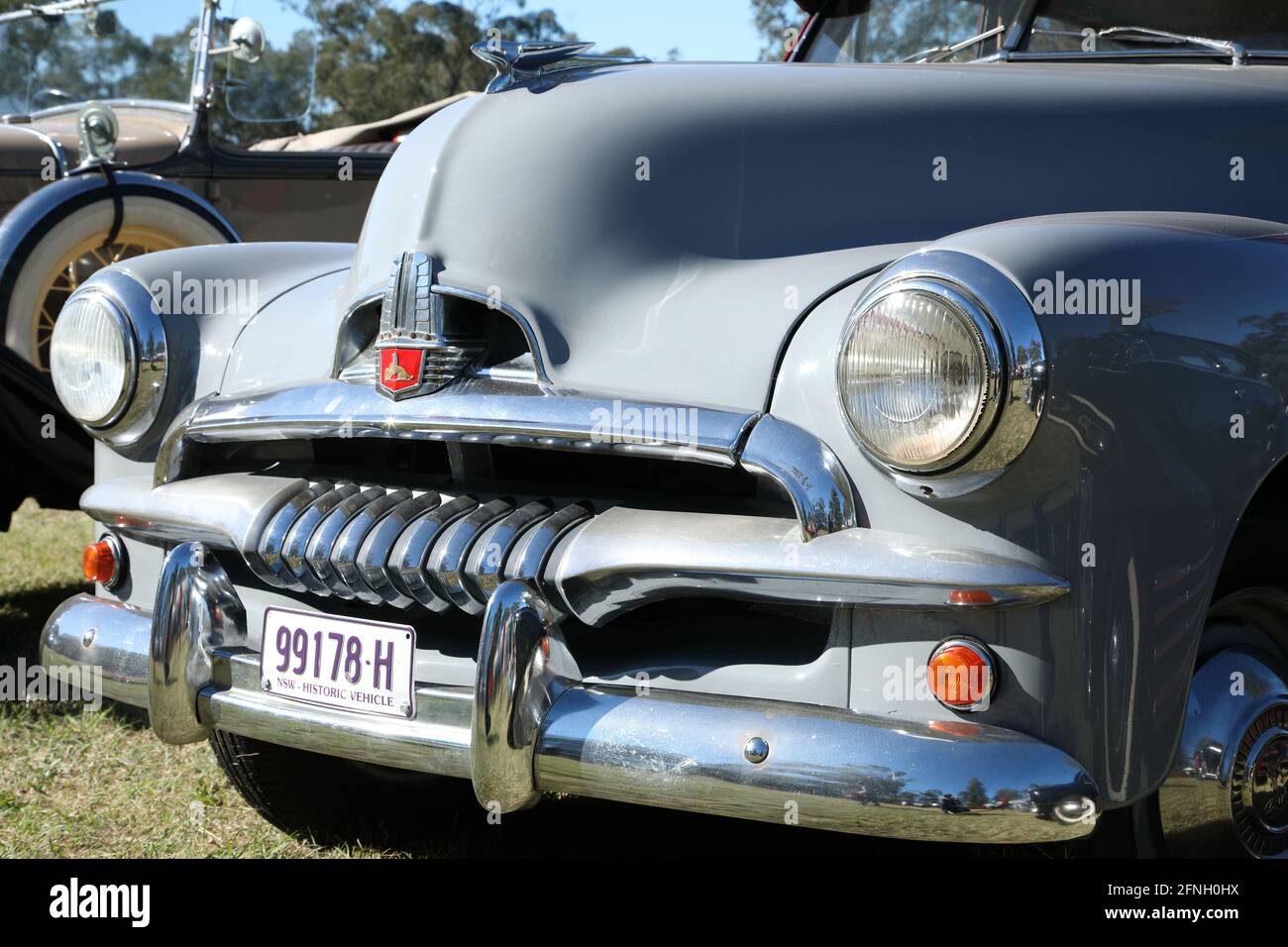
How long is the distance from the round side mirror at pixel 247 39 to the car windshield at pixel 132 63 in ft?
0.48

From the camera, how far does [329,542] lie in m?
2.08

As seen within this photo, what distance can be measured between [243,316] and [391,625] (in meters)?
0.87

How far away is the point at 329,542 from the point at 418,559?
0.56ft

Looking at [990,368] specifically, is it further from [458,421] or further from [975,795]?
[458,421]

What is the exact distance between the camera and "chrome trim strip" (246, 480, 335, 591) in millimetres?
2133

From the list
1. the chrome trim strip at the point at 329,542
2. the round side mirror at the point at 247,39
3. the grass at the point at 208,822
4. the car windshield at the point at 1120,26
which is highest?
the round side mirror at the point at 247,39

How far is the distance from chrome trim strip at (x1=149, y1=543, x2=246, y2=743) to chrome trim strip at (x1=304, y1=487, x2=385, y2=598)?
21 centimetres

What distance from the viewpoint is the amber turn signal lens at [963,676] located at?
1689mm

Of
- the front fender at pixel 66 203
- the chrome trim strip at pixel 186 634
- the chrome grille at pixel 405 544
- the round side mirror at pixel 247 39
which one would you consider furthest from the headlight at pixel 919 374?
the round side mirror at pixel 247 39

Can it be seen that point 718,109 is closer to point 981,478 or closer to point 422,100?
point 981,478

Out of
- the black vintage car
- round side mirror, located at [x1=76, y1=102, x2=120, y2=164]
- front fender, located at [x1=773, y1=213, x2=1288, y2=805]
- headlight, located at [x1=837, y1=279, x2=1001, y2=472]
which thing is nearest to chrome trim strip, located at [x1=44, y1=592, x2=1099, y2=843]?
front fender, located at [x1=773, y1=213, x2=1288, y2=805]

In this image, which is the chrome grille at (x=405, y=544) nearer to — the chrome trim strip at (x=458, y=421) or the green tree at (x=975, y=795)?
the chrome trim strip at (x=458, y=421)

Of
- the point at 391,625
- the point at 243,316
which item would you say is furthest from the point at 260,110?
the point at 391,625
